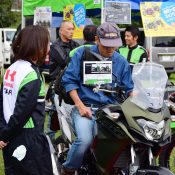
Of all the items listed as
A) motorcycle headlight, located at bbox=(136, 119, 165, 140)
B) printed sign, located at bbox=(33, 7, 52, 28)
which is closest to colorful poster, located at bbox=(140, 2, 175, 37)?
printed sign, located at bbox=(33, 7, 52, 28)

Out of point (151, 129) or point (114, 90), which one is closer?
point (151, 129)

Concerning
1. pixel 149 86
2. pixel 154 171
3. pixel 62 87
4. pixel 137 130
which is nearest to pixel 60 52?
pixel 62 87

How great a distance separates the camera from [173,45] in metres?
15.6

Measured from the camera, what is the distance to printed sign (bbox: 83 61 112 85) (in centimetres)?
428

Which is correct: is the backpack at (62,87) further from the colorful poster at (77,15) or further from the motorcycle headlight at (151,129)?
the colorful poster at (77,15)

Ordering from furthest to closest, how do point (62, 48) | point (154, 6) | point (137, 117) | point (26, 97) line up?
point (154, 6) → point (62, 48) → point (137, 117) → point (26, 97)

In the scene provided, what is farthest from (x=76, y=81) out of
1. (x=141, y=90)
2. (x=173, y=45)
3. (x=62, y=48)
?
(x=173, y=45)

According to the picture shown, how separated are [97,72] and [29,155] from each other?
1.23 meters

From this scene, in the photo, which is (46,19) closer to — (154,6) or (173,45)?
(154,6)

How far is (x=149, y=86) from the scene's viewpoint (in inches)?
148

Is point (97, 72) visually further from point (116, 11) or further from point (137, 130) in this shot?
point (116, 11)

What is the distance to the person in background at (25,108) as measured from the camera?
3.22 m

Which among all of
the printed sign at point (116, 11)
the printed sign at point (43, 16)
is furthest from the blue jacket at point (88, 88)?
the printed sign at point (43, 16)

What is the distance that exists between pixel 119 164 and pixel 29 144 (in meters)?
0.86
